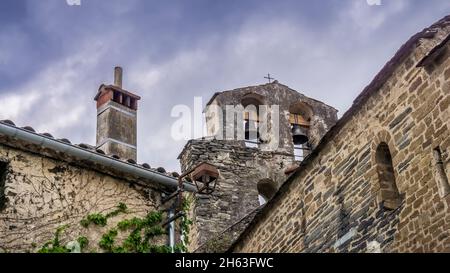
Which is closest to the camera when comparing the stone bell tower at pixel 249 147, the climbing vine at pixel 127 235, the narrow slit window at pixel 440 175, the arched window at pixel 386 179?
the narrow slit window at pixel 440 175

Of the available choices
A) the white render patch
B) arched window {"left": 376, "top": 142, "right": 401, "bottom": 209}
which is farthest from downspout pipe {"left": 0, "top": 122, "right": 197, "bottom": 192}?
arched window {"left": 376, "top": 142, "right": 401, "bottom": 209}

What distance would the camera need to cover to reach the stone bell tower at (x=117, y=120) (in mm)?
12234

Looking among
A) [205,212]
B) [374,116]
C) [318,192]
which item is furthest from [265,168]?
[374,116]

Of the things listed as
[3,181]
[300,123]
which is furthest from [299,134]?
[3,181]

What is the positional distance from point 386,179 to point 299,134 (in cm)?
1011

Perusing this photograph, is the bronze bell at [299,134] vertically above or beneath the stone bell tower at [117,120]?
above

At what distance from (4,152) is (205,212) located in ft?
26.1

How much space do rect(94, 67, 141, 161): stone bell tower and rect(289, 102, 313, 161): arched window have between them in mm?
7295

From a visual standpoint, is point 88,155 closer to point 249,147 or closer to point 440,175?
point 440,175

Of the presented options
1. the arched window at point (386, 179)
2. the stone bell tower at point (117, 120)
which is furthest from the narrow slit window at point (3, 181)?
the arched window at point (386, 179)

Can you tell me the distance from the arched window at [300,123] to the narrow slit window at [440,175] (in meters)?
10.7

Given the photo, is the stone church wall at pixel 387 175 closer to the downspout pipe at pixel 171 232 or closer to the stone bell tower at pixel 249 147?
the downspout pipe at pixel 171 232

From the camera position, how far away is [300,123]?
19781 mm
